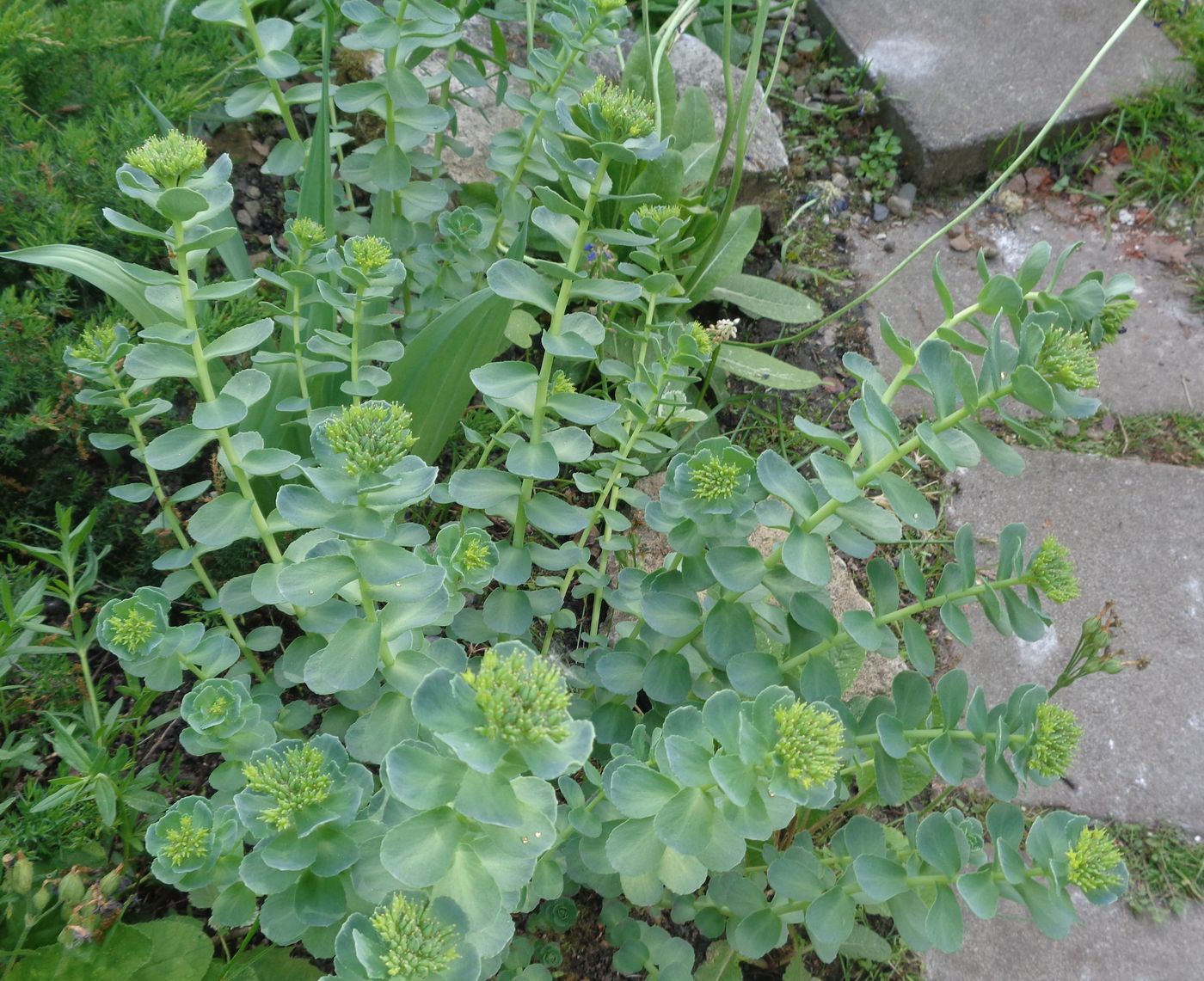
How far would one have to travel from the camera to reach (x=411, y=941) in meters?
0.82

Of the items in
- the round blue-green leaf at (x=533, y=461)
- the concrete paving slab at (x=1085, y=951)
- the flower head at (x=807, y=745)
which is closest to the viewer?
the flower head at (x=807, y=745)

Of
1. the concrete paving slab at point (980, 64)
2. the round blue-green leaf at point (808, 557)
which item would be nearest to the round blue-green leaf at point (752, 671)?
the round blue-green leaf at point (808, 557)

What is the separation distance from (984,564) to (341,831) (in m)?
1.54

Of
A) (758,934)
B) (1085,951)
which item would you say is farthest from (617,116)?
(1085,951)

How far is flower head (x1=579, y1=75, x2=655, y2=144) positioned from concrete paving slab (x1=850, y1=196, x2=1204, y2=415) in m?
1.30

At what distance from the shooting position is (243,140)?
2.31 metres

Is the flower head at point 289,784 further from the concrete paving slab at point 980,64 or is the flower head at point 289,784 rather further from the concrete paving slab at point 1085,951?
the concrete paving slab at point 980,64

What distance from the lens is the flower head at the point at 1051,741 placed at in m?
1.04

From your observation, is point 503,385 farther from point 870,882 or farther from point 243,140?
point 243,140

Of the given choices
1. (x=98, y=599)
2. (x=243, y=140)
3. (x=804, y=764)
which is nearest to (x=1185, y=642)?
(x=804, y=764)

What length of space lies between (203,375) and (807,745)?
819 millimetres

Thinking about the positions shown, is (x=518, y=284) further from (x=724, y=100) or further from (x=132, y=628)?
(x=724, y=100)

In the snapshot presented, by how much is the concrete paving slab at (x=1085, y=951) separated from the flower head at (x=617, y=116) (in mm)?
1355

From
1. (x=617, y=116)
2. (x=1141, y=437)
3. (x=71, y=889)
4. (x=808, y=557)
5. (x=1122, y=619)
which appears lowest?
(x=1122, y=619)
